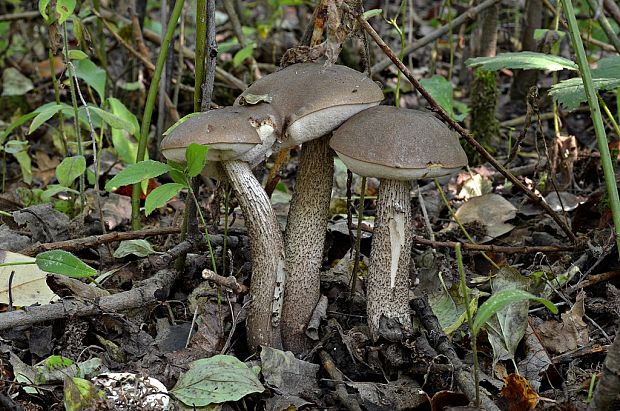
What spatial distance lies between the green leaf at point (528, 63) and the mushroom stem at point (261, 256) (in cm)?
120

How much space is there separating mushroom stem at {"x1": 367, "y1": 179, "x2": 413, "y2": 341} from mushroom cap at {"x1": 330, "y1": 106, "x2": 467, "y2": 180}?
0.78 ft

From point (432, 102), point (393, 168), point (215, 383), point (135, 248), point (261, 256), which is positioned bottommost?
point (215, 383)

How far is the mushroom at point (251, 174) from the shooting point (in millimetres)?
2057

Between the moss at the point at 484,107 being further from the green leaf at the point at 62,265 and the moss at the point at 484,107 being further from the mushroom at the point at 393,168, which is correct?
the green leaf at the point at 62,265

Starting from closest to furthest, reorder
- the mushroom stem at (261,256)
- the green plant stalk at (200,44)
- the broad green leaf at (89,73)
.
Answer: the mushroom stem at (261,256)
the green plant stalk at (200,44)
the broad green leaf at (89,73)

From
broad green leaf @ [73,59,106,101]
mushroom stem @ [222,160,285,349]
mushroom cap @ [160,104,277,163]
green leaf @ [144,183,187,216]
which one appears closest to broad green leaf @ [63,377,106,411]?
green leaf @ [144,183,187,216]

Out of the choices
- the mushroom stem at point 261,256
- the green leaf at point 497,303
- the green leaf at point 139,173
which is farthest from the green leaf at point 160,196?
the green leaf at point 497,303

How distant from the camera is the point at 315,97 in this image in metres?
2.13

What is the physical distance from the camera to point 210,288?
2.69 m

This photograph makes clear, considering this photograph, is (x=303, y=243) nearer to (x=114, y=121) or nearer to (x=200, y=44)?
(x=200, y=44)

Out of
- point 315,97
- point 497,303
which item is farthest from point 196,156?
point 497,303

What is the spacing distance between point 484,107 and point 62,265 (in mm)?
3147

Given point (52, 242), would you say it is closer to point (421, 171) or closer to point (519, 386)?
point (421, 171)

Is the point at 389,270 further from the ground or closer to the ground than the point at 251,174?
closer to the ground
